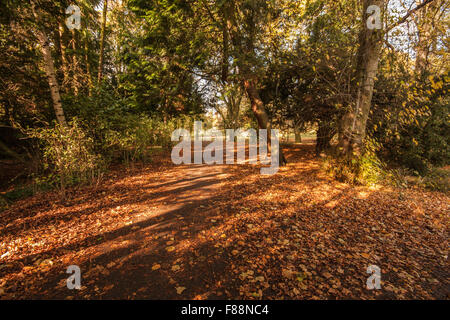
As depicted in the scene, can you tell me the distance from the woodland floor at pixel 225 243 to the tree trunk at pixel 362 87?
1.76 metres

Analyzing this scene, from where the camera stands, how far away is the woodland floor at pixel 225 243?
240 centimetres

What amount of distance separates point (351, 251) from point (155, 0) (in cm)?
1115

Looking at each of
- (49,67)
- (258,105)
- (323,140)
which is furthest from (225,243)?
(323,140)

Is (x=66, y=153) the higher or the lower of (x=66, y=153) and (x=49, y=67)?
Answer: the lower

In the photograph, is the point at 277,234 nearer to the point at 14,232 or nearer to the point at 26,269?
the point at 26,269

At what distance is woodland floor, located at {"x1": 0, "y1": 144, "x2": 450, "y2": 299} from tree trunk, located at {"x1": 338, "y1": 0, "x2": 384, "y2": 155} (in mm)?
1763

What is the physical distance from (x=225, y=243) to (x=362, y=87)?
268 inches

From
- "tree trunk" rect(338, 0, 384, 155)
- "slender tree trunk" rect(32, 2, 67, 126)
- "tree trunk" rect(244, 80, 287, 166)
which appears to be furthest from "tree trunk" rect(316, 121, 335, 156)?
"slender tree trunk" rect(32, 2, 67, 126)

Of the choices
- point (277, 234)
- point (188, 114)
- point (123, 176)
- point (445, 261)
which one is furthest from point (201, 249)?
point (188, 114)

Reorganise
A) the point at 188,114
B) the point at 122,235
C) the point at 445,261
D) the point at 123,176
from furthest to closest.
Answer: the point at 188,114
the point at 123,176
the point at 122,235
the point at 445,261

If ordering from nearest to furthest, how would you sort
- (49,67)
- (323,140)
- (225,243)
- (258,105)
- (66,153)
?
(225,243), (66,153), (49,67), (258,105), (323,140)

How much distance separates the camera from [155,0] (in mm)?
7848

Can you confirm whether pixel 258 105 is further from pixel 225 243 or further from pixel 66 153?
pixel 66 153

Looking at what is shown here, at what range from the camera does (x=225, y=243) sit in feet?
10.8
